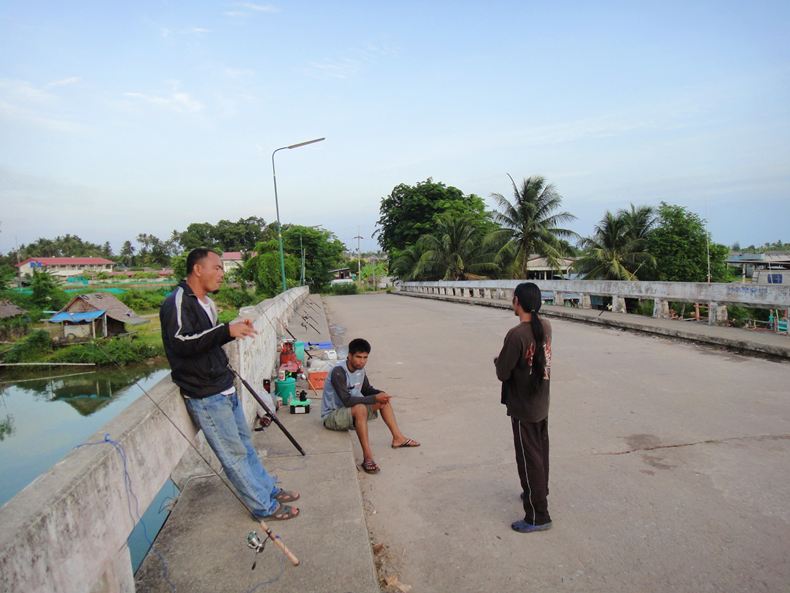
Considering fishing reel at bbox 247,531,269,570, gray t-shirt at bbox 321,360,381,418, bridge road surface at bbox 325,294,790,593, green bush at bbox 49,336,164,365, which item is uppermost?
gray t-shirt at bbox 321,360,381,418

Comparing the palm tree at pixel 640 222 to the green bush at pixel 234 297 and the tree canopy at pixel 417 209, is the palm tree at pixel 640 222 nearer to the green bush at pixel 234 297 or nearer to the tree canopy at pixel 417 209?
the tree canopy at pixel 417 209

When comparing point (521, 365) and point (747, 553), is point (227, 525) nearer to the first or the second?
point (521, 365)

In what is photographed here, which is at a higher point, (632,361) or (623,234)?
(623,234)

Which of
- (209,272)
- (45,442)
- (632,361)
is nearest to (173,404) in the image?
(209,272)

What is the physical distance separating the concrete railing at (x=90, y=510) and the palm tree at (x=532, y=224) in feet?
93.2

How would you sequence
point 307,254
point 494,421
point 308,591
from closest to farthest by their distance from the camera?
point 308,591 → point 494,421 → point 307,254

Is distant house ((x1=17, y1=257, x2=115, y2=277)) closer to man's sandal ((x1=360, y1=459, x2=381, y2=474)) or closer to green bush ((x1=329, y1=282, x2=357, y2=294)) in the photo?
green bush ((x1=329, y1=282, x2=357, y2=294))

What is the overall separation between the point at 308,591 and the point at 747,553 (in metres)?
2.42

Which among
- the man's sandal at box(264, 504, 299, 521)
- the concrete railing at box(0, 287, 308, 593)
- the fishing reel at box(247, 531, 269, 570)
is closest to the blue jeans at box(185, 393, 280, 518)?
the man's sandal at box(264, 504, 299, 521)

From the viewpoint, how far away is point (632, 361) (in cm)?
807

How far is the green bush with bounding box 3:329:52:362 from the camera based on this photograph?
1375 inches

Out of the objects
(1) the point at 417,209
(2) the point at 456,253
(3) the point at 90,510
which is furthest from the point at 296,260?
(3) the point at 90,510

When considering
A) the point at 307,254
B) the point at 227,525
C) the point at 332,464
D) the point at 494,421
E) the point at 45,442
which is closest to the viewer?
the point at 227,525

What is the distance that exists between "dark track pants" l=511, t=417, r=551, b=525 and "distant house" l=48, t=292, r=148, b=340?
1675 inches
